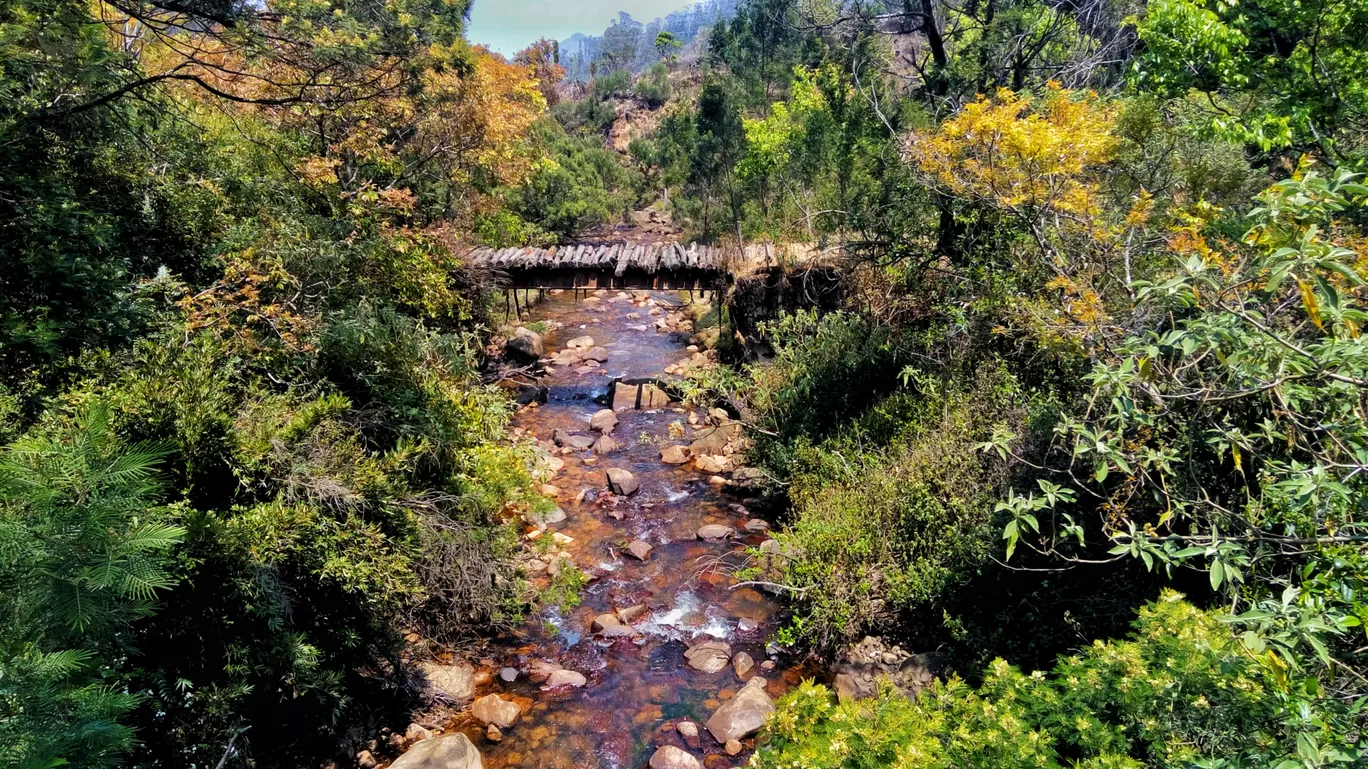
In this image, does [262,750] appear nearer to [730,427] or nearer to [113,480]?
[113,480]

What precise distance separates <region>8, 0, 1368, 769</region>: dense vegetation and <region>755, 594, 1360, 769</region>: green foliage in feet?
0.08

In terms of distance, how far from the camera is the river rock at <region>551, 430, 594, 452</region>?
13.6m

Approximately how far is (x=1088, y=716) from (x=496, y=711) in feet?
18.0

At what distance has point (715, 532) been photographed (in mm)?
10312

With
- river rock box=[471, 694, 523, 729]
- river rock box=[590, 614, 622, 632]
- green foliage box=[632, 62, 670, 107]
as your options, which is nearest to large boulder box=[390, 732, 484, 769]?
river rock box=[471, 694, 523, 729]

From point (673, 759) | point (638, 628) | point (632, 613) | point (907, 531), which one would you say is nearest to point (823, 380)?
point (907, 531)

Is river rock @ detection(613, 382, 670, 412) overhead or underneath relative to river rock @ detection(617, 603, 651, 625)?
overhead

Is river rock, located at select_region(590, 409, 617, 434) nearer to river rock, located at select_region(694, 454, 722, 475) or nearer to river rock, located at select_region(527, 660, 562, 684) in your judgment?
river rock, located at select_region(694, 454, 722, 475)

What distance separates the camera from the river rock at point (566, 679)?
293 inches

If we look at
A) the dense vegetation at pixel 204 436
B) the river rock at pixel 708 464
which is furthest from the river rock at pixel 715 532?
the dense vegetation at pixel 204 436

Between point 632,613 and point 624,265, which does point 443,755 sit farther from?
point 624,265

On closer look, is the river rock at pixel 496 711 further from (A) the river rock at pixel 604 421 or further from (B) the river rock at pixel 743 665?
(A) the river rock at pixel 604 421

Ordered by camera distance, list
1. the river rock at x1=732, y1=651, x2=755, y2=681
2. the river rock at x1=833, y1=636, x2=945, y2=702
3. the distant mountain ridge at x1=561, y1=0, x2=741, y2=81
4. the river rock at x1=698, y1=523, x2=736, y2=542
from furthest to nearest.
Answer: the distant mountain ridge at x1=561, y1=0, x2=741, y2=81 < the river rock at x1=698, y1=523, x2=736, y2=542 < the river rock at x1=732, y1=651, x2=755, y2=681 < the river rock at x1=833, y1=636, x2=945, y2=702

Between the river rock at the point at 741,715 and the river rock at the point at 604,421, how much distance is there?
7909 mm
